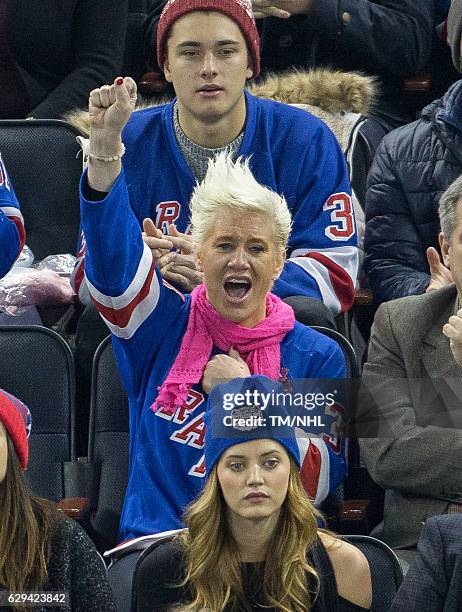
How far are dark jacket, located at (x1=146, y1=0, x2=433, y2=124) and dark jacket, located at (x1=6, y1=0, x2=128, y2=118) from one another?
0.51 metres

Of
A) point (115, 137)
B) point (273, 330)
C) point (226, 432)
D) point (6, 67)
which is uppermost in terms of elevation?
point (6, 67)

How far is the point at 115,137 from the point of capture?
3619 mm

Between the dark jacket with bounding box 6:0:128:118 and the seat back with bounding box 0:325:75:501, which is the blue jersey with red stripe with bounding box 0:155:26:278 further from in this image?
the dark jacket with bounding box 6:0:128:118

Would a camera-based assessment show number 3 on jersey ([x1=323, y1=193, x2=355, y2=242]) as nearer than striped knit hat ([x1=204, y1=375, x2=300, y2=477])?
No

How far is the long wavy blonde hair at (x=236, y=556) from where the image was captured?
10.5 ft

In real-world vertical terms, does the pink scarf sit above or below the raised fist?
below

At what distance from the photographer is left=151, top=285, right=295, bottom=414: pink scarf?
3.71 meters

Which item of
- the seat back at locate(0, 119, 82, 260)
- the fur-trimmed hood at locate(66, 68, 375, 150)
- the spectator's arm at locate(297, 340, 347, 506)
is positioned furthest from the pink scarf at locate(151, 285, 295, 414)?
the fur-trimmed hood at locate(66, 68, 375, 150)

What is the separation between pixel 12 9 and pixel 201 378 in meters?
1.99

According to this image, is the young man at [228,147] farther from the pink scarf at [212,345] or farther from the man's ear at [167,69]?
the pink scarf at [212,345]

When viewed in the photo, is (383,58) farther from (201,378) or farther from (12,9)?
(201,378)

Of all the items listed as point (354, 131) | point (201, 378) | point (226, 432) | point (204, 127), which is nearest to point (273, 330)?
point (201, 378)

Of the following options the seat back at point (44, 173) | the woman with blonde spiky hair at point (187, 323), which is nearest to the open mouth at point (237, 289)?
the woman with blonde spiky hair at point (187, 323)

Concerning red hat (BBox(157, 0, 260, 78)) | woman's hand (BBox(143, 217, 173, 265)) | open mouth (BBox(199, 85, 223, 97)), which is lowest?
woman's hand (BBox(143, 217, 173, 265))
